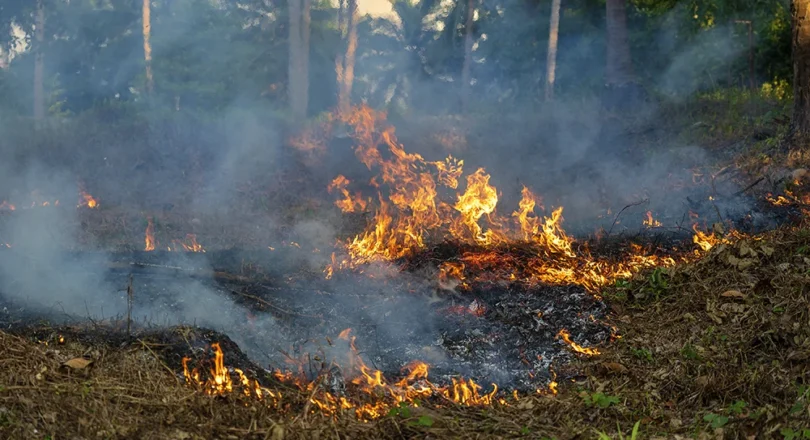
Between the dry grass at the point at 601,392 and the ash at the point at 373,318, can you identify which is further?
the ash at the point at 373,318

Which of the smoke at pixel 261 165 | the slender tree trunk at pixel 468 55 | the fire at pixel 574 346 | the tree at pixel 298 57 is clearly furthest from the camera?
the slender tree trunk at pixel 468 55

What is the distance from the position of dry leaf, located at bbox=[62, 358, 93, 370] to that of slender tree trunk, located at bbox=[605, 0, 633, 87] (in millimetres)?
16342

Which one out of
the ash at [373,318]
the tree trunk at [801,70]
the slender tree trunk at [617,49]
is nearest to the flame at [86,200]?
the ash at [373,318]

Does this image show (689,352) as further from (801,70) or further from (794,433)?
(801,70)

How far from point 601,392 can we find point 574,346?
57.2 inches

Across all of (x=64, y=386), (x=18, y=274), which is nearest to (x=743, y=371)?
(x=64, y=386)

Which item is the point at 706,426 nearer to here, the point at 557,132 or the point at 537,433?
the point at 537,433

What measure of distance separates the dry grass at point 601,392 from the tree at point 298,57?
17079mm

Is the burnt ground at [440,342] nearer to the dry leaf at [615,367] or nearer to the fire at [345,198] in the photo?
the dry leaf at [615,367]

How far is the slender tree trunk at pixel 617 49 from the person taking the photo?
18.8 m

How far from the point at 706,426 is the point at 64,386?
394 cm

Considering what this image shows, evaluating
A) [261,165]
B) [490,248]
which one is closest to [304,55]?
[261,165]

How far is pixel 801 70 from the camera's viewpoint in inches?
464

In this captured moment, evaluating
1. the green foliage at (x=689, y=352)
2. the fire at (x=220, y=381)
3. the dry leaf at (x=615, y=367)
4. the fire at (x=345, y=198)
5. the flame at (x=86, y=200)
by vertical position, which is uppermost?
the green foliage at (x=689, y=352)
